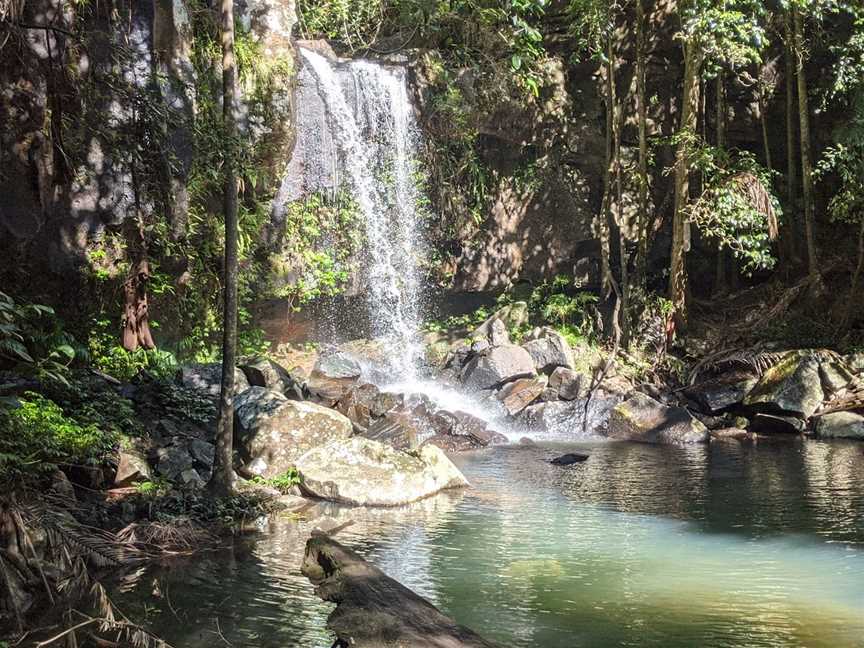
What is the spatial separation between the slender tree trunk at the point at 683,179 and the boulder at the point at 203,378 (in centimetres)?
1029

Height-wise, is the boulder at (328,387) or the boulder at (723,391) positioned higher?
the boulder at (328,387)

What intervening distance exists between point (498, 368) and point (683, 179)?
565cm

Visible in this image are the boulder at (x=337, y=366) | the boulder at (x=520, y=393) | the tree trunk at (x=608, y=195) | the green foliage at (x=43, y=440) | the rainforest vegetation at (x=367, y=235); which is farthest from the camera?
the tree trunk at (x=608, y=195)

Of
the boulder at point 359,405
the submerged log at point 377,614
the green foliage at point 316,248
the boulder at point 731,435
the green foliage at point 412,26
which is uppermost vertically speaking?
the green foliage at point 412,26

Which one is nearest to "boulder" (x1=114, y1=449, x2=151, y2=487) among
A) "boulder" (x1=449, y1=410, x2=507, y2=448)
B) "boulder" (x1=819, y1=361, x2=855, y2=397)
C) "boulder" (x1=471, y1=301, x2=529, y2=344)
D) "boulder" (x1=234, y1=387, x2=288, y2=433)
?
"boulder" (x1=234, y1=387, x2=288, y2=433)

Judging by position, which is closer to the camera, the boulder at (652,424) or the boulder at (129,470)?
the boulder at (129,470)

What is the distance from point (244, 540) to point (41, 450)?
1.97 meters

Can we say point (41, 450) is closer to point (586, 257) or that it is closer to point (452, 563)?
point (452, 563)

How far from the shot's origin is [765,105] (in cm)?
2016

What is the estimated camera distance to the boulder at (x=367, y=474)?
972 centimetres

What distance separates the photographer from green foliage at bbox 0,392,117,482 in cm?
724

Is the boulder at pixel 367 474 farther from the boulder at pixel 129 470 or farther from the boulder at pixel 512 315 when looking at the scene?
the boulder at pixel 512 315

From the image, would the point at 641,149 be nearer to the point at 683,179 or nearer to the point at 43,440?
the point at 683,179

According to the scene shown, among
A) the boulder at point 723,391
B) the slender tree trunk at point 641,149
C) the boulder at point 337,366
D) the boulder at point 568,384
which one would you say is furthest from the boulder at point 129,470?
the slender tree trunk at point 641,149
